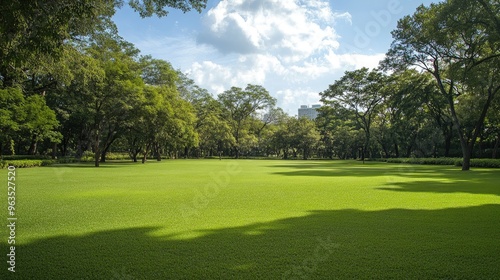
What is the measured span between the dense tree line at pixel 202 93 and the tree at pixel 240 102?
242mm

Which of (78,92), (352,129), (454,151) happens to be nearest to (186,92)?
(78,92)

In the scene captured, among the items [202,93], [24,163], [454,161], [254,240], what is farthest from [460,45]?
[202,93]

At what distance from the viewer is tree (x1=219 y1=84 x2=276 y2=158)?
70.6 m

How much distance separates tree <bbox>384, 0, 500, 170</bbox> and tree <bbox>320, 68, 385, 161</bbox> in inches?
710

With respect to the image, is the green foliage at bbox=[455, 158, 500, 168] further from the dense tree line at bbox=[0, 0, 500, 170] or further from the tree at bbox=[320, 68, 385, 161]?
the tree at bbox=[320, 68, 385, 161]

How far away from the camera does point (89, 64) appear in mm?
20297

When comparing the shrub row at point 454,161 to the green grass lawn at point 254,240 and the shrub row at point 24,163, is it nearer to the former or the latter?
the green grass lawn at point 254,240

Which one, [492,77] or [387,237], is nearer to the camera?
[387,237]

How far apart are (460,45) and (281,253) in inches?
1038

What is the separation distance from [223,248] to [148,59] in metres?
45.4

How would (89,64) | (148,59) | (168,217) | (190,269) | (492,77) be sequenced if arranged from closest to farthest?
(190,269)
(168,217)
(89,64)
(492,77)
(148,59)

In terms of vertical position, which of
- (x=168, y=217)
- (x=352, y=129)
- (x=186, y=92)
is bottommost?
(x=168, y=217)

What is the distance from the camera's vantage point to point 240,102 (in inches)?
2817

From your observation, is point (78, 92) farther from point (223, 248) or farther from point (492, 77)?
point (492, 77)
